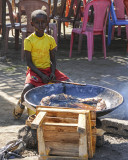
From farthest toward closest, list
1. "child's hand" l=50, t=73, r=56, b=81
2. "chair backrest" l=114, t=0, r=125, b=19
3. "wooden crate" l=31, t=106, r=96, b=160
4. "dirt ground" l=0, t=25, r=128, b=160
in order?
1. "chair backrest" l=114, t=0, r=125, b=19
2. "child's hand" l=50, t=73, r=56, b=81
3. "dirt ground" l=0, t=25, r=128, b=160
4. "wooden crate" l=31, t=106, r=96, b=160

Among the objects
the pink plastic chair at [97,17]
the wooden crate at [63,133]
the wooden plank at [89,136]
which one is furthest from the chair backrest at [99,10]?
the wooden plank at [89,136]

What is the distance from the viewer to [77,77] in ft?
19.7

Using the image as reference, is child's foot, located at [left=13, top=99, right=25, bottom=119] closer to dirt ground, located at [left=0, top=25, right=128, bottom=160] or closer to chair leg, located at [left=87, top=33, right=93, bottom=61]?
dirt ground, located at [left=0, top=25, right=128, bottom=160]

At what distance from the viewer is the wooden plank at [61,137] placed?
111 inches

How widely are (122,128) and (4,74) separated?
340 centimetres

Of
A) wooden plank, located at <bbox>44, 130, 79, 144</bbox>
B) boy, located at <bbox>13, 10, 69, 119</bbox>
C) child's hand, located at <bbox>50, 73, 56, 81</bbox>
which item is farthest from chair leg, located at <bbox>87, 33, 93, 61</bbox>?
wooden plank, located at <bbox>44, 130, 79, 144</bbox>

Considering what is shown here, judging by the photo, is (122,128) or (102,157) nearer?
(102,157)

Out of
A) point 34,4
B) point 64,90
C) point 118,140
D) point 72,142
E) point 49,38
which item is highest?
point 34,4

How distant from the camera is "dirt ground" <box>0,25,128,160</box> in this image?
3344 millimetres

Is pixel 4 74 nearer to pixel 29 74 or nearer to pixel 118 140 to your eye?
pixel 29 74

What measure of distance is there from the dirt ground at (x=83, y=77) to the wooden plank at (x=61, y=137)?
320 mm

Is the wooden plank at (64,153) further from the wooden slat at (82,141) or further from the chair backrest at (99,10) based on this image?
the chair backrest at (99,10)

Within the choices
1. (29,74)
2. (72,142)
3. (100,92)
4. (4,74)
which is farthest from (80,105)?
(4,74)

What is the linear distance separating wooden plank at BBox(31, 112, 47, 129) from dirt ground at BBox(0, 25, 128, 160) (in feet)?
1.77
